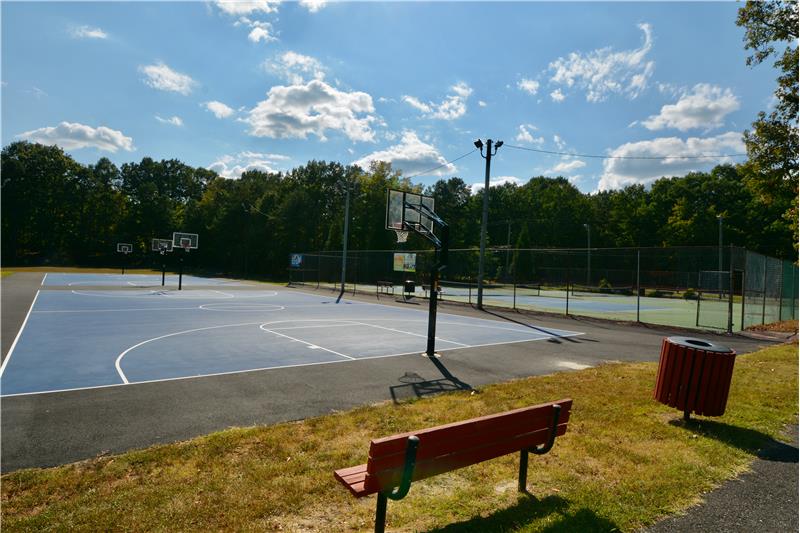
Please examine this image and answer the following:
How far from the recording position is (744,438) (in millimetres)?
6012

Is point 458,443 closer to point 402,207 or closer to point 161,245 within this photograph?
point 402,207

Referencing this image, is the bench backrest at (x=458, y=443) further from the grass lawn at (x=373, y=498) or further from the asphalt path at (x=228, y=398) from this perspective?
the asphalt path at (x=228, y=398)

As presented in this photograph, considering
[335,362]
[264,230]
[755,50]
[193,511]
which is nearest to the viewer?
[193,511]

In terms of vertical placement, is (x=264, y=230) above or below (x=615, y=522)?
A: above

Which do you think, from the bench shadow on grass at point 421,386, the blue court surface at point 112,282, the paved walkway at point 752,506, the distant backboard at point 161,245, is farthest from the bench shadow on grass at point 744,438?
the distant backboard at point 161,245

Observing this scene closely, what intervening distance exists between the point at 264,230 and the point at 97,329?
5665cm

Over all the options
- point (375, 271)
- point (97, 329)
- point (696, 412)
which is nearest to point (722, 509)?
point (696, 412)

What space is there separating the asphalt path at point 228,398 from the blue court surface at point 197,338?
80 cm

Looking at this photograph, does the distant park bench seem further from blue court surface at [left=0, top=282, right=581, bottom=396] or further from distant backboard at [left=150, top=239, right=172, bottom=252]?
distant backboard at [left=150, top=239, right=172, bottom=252]

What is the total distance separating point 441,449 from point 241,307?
2007cm

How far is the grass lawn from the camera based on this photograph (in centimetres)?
→ 386

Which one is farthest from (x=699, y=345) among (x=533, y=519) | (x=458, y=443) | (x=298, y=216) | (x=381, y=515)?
(x=298, y=216)

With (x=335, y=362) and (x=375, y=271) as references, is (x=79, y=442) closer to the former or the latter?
(x=335, y=362)

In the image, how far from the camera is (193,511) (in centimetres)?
388
